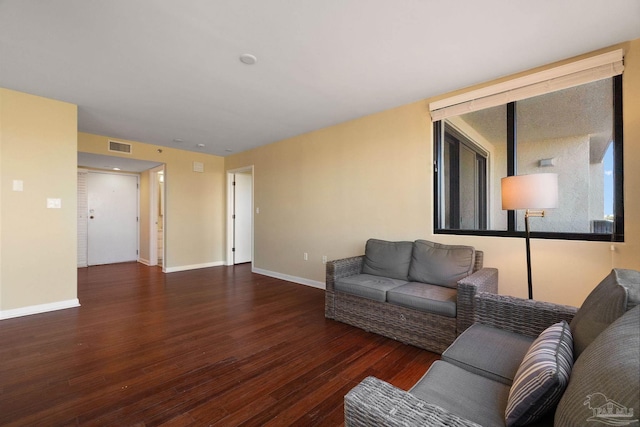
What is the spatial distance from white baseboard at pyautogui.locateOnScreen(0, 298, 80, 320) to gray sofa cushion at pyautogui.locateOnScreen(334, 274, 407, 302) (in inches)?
130

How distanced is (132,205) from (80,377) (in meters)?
5.86

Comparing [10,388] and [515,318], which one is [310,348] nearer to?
[515,318]

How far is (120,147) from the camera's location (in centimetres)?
482

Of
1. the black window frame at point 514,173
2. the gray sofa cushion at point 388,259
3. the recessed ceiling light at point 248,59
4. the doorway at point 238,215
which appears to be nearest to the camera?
the black window frame at point 514,173

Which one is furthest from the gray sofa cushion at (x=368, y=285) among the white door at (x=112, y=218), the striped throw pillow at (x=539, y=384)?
the white door at (x=112, y=218)

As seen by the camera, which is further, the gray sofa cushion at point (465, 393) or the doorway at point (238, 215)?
the doorway at point (238, 215)

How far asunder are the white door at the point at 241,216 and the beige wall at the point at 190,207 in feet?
1.01

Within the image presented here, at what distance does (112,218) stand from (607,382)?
815 cm

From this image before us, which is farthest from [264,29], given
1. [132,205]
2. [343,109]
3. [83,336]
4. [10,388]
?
[132,205]

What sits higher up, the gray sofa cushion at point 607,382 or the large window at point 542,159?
the large window at point 542,159

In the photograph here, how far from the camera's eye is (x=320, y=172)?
4250 mm

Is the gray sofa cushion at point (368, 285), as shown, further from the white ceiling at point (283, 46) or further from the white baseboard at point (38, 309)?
the white baseboard at point (38, 309)

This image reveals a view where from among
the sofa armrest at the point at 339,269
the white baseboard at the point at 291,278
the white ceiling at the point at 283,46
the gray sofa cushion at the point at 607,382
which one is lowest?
the white baseboard at the point at 291,278

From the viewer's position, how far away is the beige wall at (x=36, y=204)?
2.99 meters
